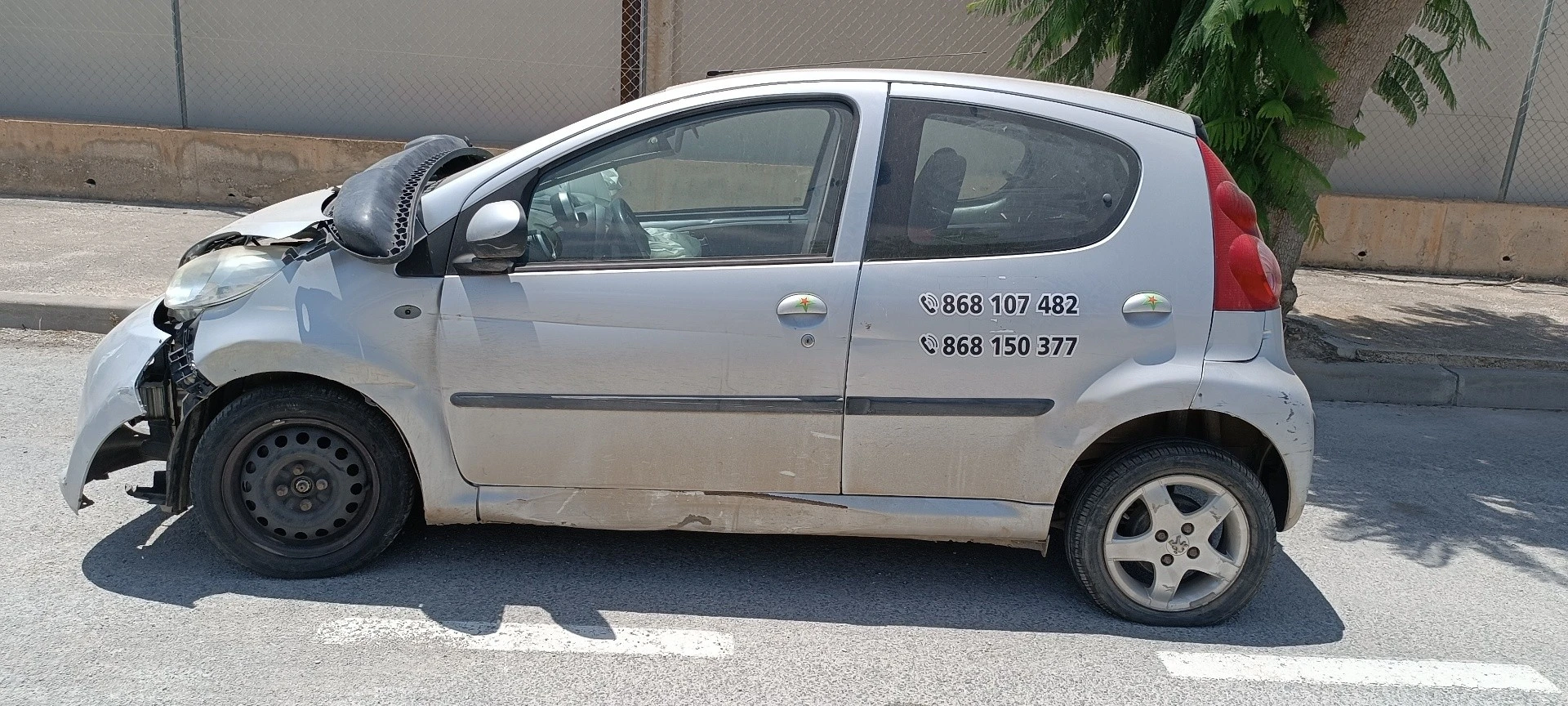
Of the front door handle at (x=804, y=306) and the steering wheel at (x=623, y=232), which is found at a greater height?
the steering wheel at (x=623, y=232)

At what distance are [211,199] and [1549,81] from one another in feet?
34.5

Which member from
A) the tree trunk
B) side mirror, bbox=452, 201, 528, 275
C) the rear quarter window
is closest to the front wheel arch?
side mirror, bbox=452, 201, 528, 275

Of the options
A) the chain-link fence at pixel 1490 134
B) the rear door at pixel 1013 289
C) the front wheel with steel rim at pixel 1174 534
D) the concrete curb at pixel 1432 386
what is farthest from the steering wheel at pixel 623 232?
the chain-link fence at pixel 1490 134

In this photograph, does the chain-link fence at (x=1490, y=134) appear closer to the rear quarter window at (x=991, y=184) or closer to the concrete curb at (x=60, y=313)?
the rear quarter window at (x=991, y=184)

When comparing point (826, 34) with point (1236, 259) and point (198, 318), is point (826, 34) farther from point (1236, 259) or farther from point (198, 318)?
point (198, 318)

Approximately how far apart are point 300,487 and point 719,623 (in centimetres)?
138

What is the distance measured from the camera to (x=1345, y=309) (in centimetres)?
803

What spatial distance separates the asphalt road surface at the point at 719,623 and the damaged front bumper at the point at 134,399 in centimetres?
31

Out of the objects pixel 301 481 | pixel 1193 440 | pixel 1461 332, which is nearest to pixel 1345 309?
pixel 1461 332

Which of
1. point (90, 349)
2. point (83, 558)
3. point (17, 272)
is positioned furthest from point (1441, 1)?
point (17, 272)

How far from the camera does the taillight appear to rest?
363 cm

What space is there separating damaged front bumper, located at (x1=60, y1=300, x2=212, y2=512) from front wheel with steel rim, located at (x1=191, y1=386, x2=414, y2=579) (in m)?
0.14

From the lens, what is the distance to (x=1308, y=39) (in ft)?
18.7

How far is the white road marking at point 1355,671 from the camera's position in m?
3.58
